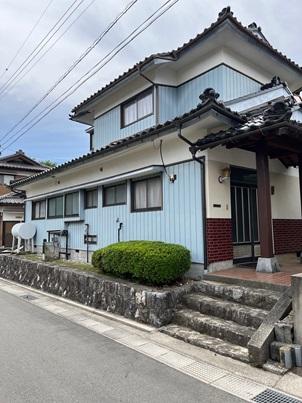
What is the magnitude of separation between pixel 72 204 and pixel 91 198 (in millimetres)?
1407

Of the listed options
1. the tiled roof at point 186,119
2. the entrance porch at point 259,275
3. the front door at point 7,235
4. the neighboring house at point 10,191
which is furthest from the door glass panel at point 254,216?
the front door at point 7,235

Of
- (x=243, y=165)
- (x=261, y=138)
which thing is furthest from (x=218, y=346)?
(x=243, y=165)

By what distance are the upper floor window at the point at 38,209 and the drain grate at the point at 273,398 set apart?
44.0ft

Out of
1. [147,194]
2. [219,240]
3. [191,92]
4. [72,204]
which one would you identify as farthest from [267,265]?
[72,204]

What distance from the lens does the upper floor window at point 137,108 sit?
10708 mm

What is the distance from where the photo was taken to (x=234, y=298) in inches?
233

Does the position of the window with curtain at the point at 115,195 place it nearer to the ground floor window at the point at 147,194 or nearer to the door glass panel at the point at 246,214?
the ground floor window at the point at 147,194

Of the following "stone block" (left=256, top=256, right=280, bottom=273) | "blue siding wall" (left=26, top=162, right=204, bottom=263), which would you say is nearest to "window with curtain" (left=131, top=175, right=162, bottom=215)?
"blue siding wall" (left=26, top=162, right=204, bottom=263)

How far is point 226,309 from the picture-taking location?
5578 millimetres

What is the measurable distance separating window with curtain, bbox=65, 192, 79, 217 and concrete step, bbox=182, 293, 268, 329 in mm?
7314

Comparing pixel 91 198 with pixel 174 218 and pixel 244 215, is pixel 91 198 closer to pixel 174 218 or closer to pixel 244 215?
pixel 174 218

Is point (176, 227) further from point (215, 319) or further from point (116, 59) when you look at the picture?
point (116, 59)

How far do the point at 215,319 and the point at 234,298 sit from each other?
59 cm

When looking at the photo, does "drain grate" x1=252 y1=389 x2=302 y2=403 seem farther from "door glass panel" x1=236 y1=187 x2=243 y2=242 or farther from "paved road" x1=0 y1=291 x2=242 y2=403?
"door glass panel" x1=236 y1=187 x2=243 y2=242
